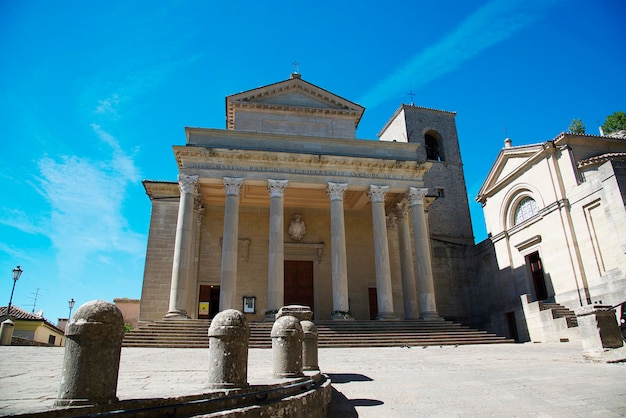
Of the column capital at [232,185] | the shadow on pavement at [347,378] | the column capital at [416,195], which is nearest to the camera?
the shadow on pavement at [347,378]

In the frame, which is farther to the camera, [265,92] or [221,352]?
[265,92]

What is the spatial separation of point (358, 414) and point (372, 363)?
18.4 feet

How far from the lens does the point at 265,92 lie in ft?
78.7

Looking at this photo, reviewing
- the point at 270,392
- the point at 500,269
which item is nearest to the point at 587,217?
the point at 500,269

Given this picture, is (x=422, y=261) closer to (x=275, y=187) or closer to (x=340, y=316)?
(x=340, y=316)

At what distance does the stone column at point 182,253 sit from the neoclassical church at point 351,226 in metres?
0.05

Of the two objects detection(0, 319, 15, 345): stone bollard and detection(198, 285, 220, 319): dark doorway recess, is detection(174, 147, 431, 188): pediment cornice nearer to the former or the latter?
detection(198, 285, 220, 319): dark doorway recess

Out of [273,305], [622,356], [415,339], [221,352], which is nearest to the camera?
[221,352]

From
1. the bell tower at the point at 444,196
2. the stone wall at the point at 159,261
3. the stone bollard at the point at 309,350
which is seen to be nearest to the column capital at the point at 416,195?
the bell tower at the point at 444,196

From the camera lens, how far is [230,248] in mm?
19328

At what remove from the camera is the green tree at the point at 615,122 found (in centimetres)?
3406

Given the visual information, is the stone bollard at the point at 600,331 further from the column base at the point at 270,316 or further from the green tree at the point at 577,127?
the green tree at the point at 577,127

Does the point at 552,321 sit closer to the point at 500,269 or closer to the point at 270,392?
the point at 500,269

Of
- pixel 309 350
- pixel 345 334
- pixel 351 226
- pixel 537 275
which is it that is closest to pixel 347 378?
pixel 309 350
